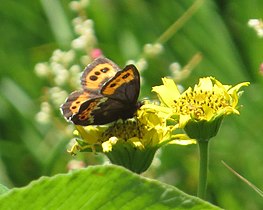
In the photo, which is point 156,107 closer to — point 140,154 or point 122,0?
point 140,154

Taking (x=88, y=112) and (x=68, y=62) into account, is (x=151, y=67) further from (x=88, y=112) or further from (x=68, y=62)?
(x=88, y=112)

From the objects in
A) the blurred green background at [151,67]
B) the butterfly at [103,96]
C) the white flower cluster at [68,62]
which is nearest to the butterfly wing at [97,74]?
the butterfly at [103,96]

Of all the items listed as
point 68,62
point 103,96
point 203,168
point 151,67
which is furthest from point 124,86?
point 151,67

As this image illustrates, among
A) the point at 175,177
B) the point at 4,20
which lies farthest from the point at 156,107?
the point at 4,20

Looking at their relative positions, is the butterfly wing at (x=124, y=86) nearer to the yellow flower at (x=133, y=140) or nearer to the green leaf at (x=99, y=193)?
the yellow flower at (x=133, y=140)

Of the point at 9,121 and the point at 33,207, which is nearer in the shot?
the point at 33,207

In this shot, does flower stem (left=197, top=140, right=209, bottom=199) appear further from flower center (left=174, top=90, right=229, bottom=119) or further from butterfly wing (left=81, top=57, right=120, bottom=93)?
butterfly wing (left=81, top=57, right=120, bottom=93)

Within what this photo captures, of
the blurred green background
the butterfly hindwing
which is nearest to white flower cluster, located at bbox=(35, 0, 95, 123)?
the blurred green background
